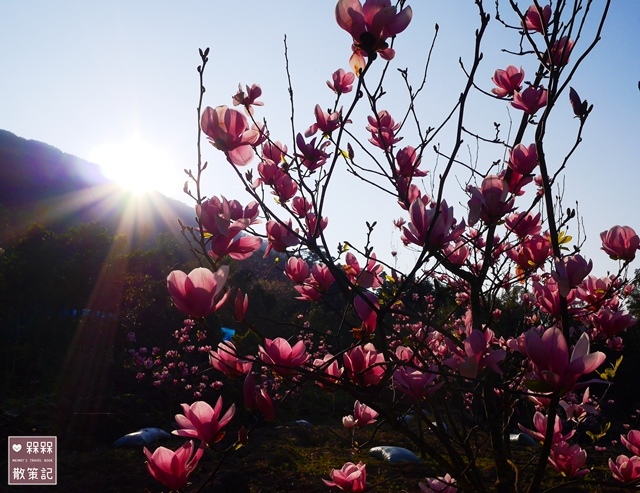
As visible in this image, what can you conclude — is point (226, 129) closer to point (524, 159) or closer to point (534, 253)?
point (524, 159)

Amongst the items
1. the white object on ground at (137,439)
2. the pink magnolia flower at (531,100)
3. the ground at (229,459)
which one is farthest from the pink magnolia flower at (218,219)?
the white object on ground at (137,439)

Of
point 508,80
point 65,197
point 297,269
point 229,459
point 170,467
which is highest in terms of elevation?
point 65,197

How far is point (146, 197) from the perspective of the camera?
153 feet

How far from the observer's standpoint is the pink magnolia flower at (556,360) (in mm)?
859

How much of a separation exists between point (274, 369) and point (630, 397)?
10.7 meters

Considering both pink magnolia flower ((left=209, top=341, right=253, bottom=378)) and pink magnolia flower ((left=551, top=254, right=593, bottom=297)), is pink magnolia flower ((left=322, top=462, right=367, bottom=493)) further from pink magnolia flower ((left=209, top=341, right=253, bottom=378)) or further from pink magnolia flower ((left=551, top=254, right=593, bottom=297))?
pink magnolia flower ((left=551, top=254, right=593, bottom=297))

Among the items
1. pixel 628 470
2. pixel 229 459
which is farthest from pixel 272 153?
pixel 229 459

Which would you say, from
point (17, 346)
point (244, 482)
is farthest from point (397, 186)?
point (17, 346)

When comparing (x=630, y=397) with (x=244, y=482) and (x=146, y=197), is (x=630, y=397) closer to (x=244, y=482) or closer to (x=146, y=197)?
(x=244, y=482)

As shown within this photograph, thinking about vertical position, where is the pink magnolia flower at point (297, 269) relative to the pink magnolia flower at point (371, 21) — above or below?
below

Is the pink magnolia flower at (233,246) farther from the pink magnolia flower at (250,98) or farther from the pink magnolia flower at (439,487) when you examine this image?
the pink magnolia flower at (439,487)

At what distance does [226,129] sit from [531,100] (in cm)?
100

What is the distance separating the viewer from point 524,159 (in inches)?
54.6

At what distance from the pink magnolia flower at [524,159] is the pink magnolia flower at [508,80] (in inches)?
19.9
